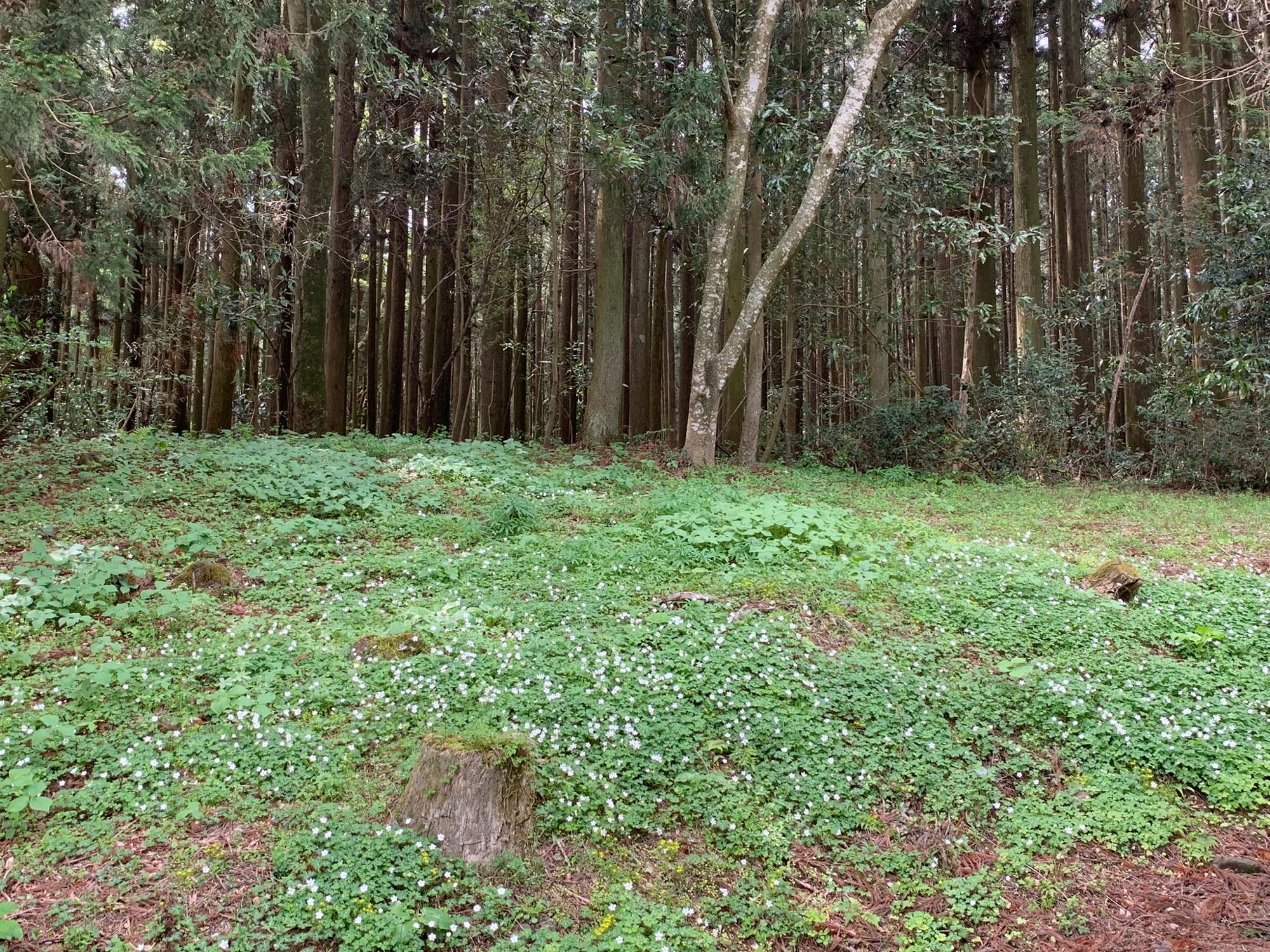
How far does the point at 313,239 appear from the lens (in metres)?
12.2

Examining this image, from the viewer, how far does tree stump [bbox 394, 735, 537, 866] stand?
3195 mm

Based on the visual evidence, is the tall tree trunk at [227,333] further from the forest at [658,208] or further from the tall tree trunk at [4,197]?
the tall tree trunk at [4,197]

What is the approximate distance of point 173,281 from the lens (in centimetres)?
1778

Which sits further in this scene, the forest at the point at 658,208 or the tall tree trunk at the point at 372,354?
the tall tree trunk at the point at 372,354

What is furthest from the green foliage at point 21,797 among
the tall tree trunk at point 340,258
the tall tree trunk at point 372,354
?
the tall tree trunk at point 372,354

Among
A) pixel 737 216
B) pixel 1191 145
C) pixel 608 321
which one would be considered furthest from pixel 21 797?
pixel 1191 145

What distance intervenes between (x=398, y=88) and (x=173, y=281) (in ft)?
28.6

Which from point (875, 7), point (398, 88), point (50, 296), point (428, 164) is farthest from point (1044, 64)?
point (50, 296)

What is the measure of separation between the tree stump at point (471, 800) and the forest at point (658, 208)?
6097 mm

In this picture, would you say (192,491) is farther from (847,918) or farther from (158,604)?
(847,918)

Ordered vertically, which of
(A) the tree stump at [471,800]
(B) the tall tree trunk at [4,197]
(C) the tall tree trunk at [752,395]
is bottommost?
(A) the tree stump at [471,800]

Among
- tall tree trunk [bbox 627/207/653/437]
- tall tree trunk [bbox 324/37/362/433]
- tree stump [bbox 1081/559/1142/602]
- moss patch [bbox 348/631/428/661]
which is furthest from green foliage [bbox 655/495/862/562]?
tall tree trunk [bbox 627/207/653/437]

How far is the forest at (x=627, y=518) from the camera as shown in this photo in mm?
3203

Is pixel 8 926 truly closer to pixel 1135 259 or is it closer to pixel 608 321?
pixel 608 321
